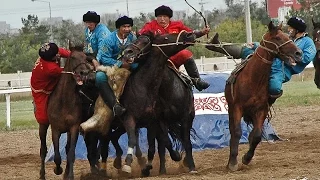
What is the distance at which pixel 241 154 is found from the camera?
14.2 meters

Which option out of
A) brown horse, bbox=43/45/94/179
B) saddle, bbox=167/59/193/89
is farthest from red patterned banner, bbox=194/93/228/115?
brown horse, bbox=43/45/94/179

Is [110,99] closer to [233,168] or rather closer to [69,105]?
[69,105]

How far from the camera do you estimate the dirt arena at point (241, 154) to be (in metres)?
10.8

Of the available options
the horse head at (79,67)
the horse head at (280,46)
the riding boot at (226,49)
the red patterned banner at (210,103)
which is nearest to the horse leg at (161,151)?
the horse head at (79,67)

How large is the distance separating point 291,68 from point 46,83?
12.6 ft

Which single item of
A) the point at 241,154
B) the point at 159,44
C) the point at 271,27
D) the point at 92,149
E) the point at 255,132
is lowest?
the point at 241,154

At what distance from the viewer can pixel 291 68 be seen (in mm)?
12555

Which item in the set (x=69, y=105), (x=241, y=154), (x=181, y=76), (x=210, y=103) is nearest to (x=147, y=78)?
(x=181, y=76)

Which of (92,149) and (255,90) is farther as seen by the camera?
(92,149)

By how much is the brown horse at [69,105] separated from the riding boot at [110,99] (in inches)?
9.8

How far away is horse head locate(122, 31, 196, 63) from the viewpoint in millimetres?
11062

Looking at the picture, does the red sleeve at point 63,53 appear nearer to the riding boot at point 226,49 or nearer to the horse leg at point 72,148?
the horse leg at point 72,148

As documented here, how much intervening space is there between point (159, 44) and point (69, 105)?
1.62m

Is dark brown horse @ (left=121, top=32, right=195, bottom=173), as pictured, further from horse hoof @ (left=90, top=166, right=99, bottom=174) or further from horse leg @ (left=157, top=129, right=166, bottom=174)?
horse hoof @ (left=90, top=166, right=99, bottom=174)
